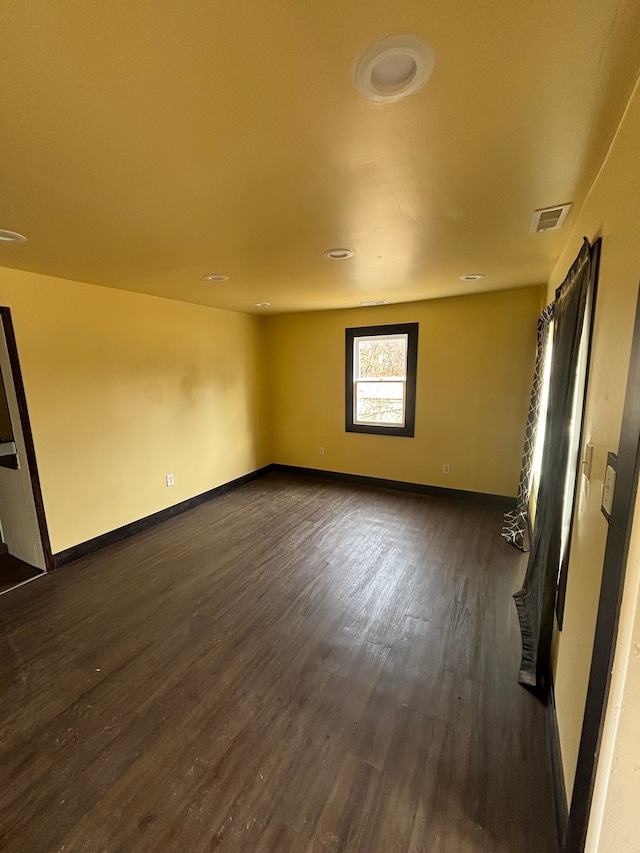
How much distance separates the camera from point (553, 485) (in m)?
1.69

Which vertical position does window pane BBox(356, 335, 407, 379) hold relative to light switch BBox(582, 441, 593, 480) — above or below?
above

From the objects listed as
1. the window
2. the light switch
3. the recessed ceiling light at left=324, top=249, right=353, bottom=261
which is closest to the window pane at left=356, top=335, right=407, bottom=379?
the window

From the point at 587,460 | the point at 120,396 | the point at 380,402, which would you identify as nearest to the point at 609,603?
the point at 587,460

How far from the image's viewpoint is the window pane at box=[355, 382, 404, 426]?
450cm

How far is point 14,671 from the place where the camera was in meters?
1.91

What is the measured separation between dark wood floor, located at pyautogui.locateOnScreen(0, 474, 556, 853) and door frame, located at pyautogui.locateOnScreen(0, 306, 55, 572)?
273mm

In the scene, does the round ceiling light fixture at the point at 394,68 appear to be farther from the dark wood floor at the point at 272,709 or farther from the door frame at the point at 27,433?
the door frame at the point at 27,433

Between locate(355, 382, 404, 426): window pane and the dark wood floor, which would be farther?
locate(355, 382, 404, 426): window pane

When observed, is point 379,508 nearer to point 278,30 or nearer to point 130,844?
point 130,844

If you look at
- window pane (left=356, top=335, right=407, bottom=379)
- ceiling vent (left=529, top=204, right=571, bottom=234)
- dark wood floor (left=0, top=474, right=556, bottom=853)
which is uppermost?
ceiling vent (left=529, top=204, right=571, bottom=234)

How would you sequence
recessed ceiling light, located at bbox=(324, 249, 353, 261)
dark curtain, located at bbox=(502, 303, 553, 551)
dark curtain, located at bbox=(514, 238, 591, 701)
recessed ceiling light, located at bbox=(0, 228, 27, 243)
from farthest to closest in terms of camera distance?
dark curtain, located at bbox=(502, 303, 553, 551) → recessed ceiling light, located at bbox=(324, 249, 353, 261) → recessed ceiling light, located at bbox=(0, 228, 27, 243) → dark curtain, located at bbox=(514, 238, 591, 701)

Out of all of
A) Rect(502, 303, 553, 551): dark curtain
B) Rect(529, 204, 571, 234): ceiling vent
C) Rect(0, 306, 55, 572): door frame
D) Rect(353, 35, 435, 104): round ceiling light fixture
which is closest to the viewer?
Rect(353, 35, 435, 104): round ceiling light fixture

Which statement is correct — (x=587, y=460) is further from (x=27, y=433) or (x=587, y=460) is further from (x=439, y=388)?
(x=27, y=433)

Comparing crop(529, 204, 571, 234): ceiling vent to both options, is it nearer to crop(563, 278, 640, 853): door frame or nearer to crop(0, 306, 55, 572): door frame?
crop(563, 278, 640, 853): door frame
